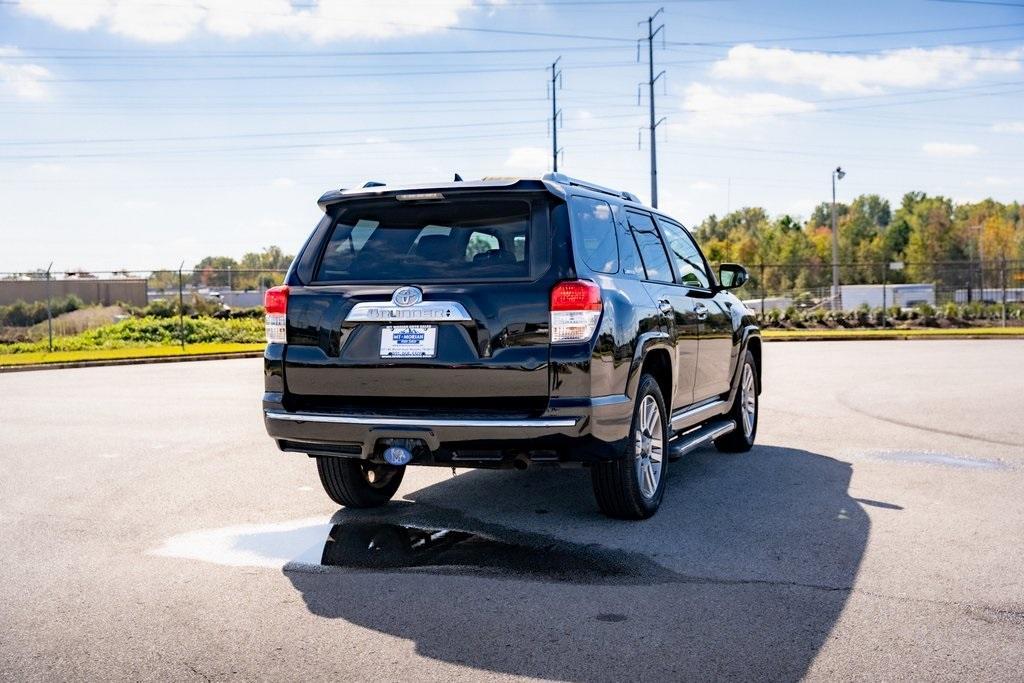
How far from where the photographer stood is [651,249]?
7438 millimetres

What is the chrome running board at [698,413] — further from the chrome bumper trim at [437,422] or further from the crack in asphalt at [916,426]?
the crack in asphalt at [916,426]

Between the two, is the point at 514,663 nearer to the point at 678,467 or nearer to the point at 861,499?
the point at 861,499

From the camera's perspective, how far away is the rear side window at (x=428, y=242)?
19.1 feet

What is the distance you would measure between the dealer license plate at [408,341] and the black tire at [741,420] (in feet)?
13.3

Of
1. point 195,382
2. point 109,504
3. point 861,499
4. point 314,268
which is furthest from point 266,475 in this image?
point 195,382

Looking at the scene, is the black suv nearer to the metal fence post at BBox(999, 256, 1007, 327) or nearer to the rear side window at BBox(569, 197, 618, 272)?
the rear side window at BBox(569, 197, 618, 272)

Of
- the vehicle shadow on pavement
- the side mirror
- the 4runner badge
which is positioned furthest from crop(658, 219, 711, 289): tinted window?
the 4runner badge

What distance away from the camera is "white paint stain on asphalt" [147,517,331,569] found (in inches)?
224

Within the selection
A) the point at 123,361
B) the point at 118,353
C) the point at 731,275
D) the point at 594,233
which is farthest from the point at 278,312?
the point at 118,353

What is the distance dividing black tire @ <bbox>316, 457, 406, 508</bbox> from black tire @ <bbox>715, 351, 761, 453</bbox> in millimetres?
3269

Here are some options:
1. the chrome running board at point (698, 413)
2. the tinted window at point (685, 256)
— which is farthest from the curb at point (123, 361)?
the chrome running board at point (698, 413)

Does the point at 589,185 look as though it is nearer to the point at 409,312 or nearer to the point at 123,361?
the point at 409,312

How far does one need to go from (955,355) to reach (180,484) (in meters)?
18.2

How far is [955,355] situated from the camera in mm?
21812
